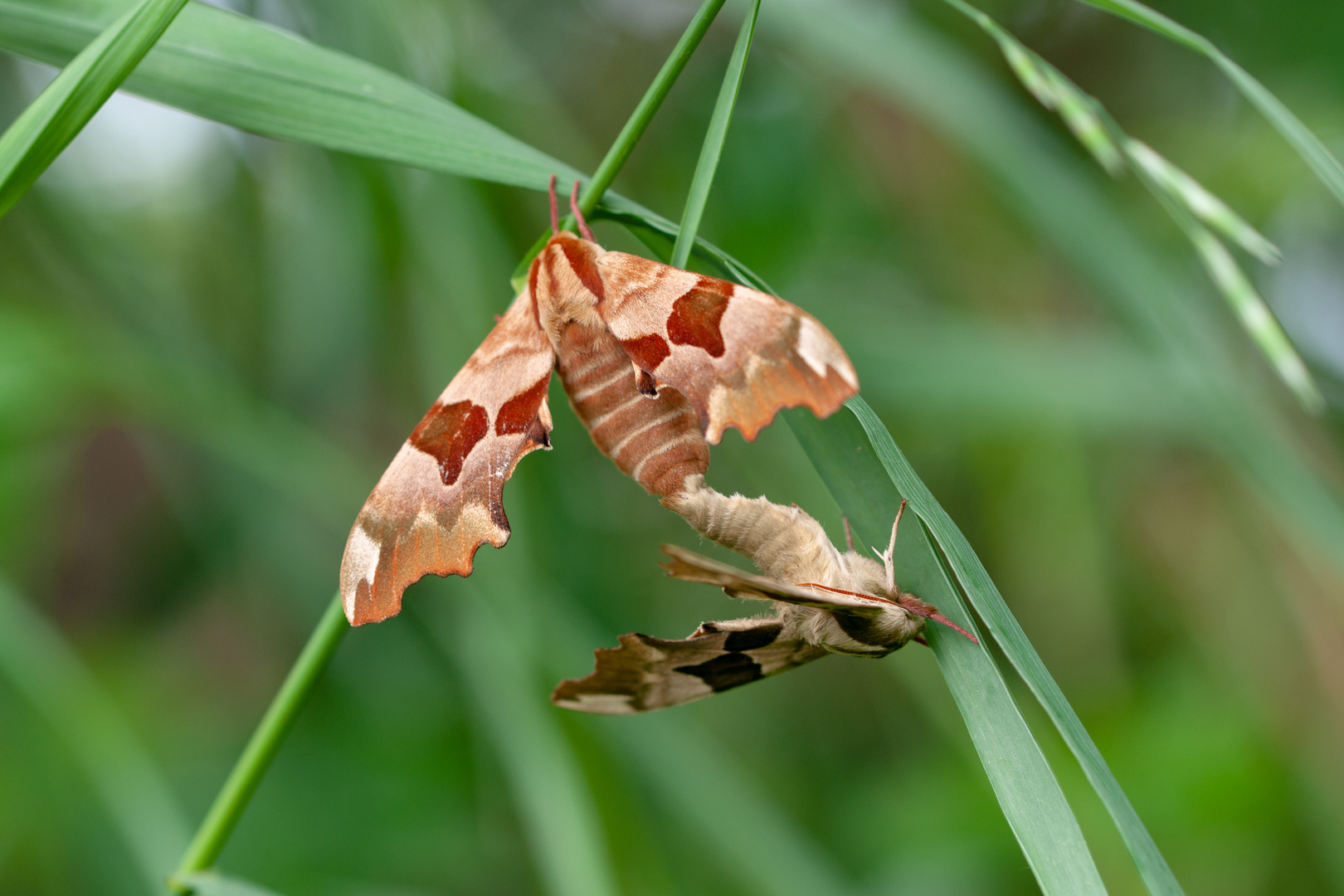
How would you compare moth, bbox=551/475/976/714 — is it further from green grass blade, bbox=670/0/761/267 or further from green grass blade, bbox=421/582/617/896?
green grass blade, bbox=421/582/617/896

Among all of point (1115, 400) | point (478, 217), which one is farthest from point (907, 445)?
point (478, 217)

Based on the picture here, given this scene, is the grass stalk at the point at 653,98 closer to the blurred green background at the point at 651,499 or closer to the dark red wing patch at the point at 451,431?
the dark red wing patch at the point at 451,431

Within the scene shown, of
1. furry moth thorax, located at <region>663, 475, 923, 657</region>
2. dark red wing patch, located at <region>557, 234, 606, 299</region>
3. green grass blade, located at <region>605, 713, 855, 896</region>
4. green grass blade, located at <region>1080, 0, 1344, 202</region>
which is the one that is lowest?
green grass blade, located at <region>605, 713, 855, 896</region>

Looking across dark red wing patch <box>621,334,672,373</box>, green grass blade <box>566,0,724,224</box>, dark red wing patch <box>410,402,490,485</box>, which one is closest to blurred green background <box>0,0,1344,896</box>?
dark red wing patch <box>410,402,490,485</box>

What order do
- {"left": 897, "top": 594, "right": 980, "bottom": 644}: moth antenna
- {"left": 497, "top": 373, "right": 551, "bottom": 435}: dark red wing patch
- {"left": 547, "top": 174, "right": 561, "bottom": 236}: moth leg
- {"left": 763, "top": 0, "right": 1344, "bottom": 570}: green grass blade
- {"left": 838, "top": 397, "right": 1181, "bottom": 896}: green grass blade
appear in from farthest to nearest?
{"left": 763, "top": 0, "right": 1344, "bottom": 570}: green grass blade
{"left": 497, "top": 373, "right": 551, "bottom": 435}: dark red wing patch
{"left": 547, "top": 174, "right": 561, "bottom": 236}: moth leg
{"left": 897, "top": 594, "right": 980, "bottom": 644}: moth antenna
{"left": 838, "top": 397, "right": 1181, "bottom": 896}: green grass blade

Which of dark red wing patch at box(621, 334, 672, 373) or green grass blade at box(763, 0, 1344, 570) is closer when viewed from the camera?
dark red wing patch at box(621, 334, 672, 373)

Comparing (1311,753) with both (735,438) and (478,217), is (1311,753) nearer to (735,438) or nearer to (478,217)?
(735,438)
